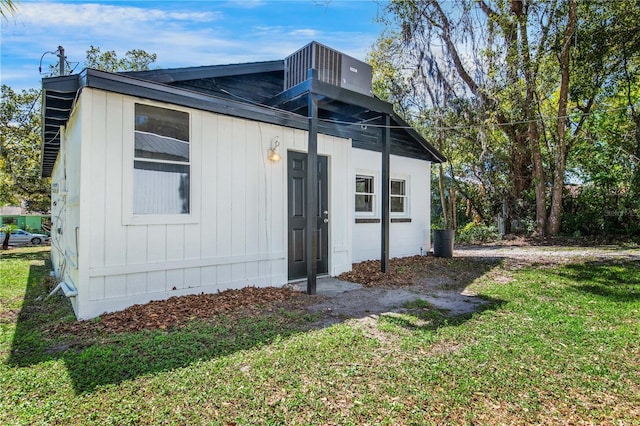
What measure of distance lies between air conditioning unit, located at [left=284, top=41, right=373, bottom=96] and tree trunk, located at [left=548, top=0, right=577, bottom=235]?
6.85 meters

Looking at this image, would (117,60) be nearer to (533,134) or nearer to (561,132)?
(533,134)

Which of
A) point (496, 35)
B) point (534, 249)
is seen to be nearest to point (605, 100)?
point (496, 35)

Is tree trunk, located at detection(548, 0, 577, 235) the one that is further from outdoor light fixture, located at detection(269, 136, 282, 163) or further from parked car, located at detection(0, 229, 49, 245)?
parked car, located at detection(0, 229, 49, 245)

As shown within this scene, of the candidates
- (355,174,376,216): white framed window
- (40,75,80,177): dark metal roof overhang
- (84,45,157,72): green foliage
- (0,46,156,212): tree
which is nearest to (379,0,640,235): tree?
(355,174,376,216): white framed window

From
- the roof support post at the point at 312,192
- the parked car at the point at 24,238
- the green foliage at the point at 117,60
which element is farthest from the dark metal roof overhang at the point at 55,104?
the parked car at the point at 24,238

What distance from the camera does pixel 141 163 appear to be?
168 inches

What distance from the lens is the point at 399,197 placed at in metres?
9.08

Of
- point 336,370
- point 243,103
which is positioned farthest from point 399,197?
point 336,370

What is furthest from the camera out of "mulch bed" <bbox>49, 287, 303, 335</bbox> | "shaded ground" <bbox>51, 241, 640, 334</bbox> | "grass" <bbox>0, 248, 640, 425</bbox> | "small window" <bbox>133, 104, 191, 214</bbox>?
"small window" <bbox>133, 104, 191, 214</bbox>

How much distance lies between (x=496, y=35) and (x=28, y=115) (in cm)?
1711

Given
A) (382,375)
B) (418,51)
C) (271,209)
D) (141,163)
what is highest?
(418,51)

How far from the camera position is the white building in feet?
13.0

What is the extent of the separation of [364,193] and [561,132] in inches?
291

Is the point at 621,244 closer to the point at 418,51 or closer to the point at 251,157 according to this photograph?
the point at 418,51
